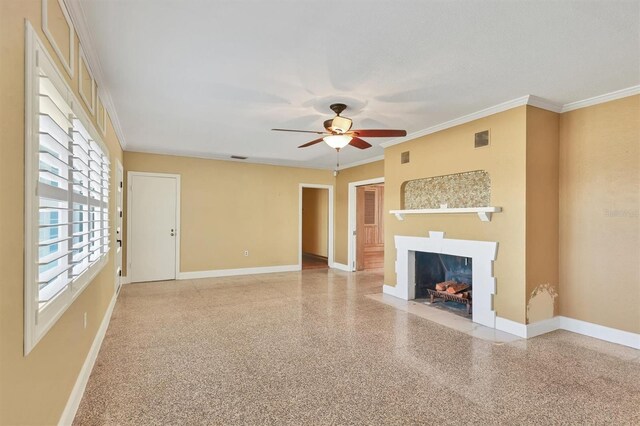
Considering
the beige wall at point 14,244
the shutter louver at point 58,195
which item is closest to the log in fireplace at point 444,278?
the shutter louver at point 58,195

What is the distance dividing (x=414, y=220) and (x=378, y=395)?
304 centimetres

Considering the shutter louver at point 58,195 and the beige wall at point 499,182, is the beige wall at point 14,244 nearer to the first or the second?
the shutter louver at point 58,195

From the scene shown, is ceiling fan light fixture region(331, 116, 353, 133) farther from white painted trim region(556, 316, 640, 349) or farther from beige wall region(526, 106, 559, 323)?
white painted trim region(556, 316, 640, 349)

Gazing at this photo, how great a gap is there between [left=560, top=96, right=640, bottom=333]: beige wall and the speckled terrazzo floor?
1.39 ft

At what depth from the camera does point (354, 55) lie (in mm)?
2633

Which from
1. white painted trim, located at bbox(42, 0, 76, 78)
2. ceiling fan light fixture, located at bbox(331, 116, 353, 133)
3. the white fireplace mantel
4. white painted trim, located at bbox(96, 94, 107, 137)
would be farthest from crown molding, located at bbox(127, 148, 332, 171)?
white painted trim, located at bbox(42, 0, 76, 78)

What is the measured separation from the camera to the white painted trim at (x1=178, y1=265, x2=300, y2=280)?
671cm

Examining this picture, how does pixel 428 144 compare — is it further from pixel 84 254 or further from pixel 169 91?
pixel 84 254

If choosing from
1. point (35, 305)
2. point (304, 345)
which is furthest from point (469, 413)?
point (35, 305)

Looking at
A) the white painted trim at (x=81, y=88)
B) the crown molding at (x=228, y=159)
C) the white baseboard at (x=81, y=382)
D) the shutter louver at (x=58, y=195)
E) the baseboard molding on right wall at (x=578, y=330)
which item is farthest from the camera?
the crown molding at (x=228, y=159)

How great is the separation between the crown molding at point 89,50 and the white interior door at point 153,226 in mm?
2397

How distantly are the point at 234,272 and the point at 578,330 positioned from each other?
19.0 ft

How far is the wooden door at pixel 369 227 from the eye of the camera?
309 inches

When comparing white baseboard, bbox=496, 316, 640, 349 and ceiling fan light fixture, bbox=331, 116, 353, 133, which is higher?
ceiling fan light fixture, bbox=331, 116, 353, 133
